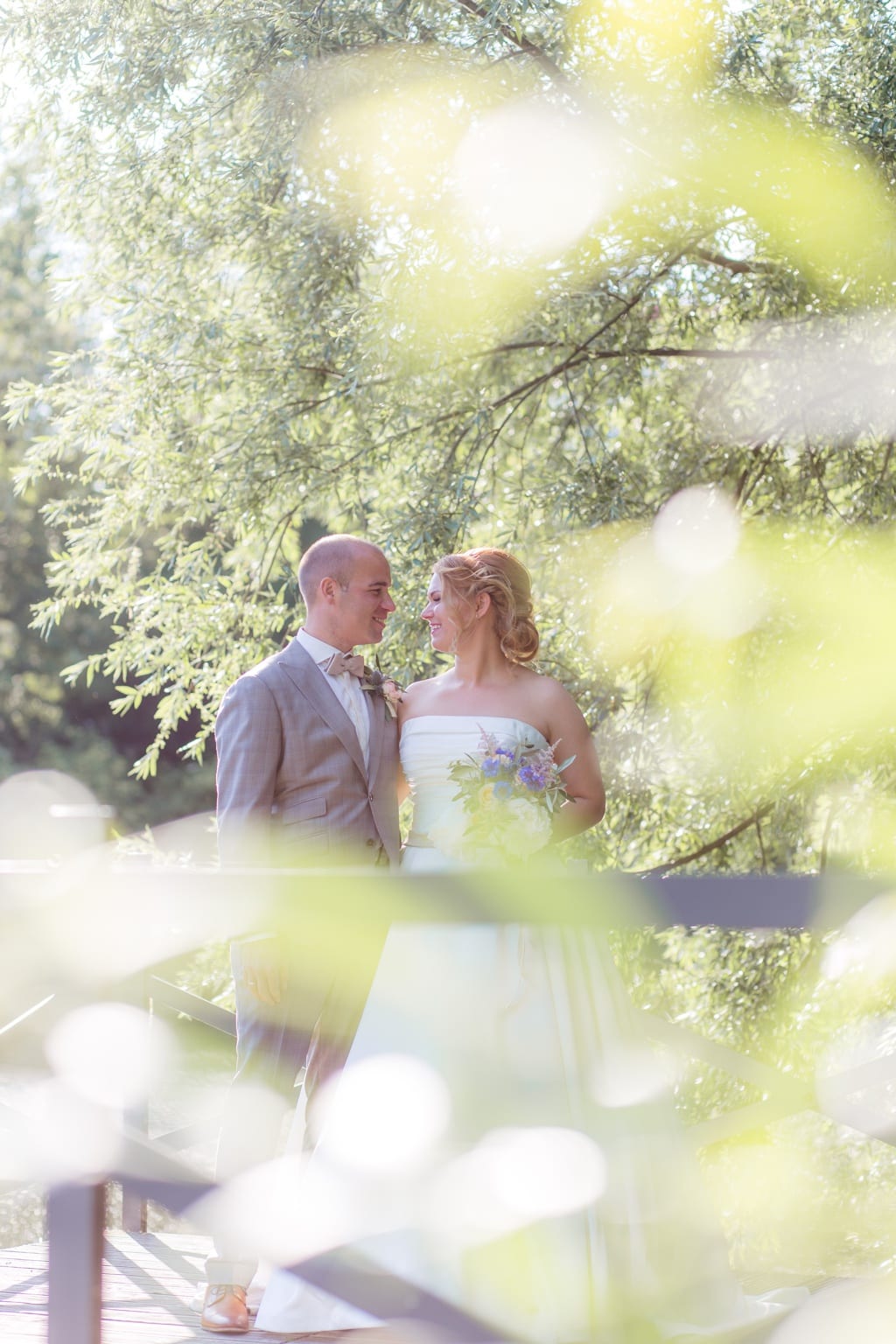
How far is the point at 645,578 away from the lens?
5.81 m

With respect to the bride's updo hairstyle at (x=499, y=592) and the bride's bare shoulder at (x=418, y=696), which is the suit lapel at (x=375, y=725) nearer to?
the bride's bare shoulder at (x=418, y=696)

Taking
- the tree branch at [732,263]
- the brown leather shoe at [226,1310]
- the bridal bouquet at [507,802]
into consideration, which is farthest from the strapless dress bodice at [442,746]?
the tree branch at [732,263]

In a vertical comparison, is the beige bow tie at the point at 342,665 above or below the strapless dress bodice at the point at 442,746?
above

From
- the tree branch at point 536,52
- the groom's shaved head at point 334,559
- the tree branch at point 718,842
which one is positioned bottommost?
the groom's shaved head at point 334,559

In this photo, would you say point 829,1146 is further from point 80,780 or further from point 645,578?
point 80,780

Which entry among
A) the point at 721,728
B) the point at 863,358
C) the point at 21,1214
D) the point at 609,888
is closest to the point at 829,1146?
the point at 721,728

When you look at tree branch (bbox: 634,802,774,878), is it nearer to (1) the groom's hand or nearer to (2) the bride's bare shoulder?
(2) the bride's bare shoulder

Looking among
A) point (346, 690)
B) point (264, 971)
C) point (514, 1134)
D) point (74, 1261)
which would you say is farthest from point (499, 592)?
point (74, 1261)

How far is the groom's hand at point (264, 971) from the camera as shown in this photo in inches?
117

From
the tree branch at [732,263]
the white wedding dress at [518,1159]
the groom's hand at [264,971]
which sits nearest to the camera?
the white wedding dress at [518,1159]

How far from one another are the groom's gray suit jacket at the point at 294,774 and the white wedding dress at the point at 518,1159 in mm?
189

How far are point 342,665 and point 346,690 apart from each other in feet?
0.21

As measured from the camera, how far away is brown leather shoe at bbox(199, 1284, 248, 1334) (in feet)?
10.0

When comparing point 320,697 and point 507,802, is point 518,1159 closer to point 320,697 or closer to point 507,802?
point 507,802
